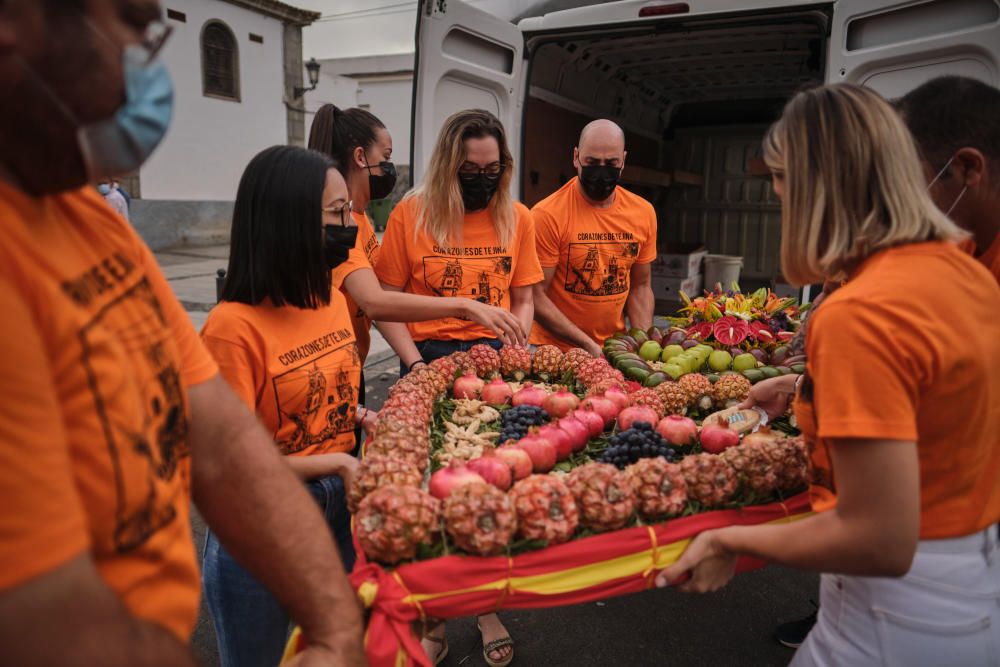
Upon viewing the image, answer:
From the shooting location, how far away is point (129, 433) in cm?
88

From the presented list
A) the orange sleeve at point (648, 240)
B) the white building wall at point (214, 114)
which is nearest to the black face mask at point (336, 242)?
the orange sleeve at point (648, 240)

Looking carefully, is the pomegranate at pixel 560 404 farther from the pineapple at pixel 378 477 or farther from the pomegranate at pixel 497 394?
the pineapple at pixel 378 477

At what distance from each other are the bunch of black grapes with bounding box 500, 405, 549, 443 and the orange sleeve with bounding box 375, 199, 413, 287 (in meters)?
1.34

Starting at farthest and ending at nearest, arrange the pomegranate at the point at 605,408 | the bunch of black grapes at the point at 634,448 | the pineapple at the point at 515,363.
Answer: the pineapple at the point at 515,363
the pomegranate at the point at 605,408
the bunch of black grapes at the point at 634,448

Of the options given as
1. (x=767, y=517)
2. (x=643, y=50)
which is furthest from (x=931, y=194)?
(x=643, y=50)

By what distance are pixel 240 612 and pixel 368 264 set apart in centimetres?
167

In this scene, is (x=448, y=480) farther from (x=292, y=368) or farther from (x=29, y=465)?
(x=29, y=465)

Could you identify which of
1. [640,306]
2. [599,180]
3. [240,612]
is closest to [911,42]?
[599,180]

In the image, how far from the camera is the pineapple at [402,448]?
2008 mm

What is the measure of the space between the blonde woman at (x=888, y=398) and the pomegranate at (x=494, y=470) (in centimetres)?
68

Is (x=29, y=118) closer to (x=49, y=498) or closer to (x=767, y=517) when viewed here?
(x=49, y=498)

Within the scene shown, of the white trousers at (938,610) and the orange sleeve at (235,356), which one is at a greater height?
the orange sleeve at (235,356)

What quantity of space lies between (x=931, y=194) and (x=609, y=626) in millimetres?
2504

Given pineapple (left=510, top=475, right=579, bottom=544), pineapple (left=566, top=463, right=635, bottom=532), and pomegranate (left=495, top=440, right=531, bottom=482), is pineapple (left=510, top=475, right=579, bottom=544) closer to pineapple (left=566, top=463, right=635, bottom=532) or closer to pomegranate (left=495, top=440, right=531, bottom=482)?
pineapple (left=566, top=463, right=635, bottom=532)
